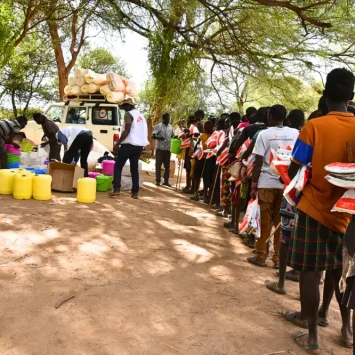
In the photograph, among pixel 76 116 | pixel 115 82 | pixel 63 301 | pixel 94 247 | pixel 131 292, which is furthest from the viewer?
pixel 76 116

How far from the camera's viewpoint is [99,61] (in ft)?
82.7

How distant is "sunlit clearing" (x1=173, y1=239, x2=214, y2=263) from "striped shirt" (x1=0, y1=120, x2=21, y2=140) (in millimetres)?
4375

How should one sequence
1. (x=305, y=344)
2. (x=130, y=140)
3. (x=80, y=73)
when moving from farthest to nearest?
(x=80, y=73)
(x=130, y=140)
(x=305, y=344)

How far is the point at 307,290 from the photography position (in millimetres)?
2668

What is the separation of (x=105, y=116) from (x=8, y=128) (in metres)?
3.58

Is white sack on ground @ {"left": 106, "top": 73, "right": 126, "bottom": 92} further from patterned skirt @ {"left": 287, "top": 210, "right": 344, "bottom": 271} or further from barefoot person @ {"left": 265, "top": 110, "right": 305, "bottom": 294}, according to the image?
patterned skirt @ {"left": 287, "top": 210, "right": 344, "bottom": 271}

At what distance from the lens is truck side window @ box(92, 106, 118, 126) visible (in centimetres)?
1088

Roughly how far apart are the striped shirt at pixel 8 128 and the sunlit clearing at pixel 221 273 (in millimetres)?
5120

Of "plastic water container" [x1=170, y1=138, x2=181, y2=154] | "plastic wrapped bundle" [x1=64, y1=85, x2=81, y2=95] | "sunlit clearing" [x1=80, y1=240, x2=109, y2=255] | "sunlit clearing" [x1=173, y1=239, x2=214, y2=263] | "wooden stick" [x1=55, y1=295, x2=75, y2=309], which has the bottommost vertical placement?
"sunlit clearing" [x1=173, y1=239, x2=214, y2=263]

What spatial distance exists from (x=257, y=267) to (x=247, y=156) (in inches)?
Result: 48.8

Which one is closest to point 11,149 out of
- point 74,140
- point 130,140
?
point 74,140

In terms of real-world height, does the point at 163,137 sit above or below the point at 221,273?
above

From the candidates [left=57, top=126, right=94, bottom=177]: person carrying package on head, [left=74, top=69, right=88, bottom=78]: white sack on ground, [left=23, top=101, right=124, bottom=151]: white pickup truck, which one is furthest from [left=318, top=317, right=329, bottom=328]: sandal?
[left=74, top=69, right=88, bottom=78]: white sack on ground

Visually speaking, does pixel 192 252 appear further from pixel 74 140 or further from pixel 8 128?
pixel 8 128
